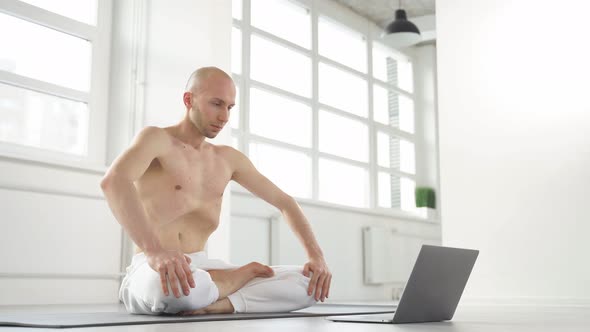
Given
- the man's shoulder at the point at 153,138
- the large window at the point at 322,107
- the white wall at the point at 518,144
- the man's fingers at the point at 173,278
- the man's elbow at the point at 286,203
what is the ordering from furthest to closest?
the large window at the point at 322,107 < the white wall at the point at 518,144 < the man's elbow at the point at 286,203 < the man's shoulder at the point at 153,138 < the man's fingers at the point at 173,278

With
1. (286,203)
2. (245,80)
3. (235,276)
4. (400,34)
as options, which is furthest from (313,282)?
(400,34)

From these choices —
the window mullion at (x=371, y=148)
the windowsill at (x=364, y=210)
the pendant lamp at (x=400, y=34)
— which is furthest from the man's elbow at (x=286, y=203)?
the window mullion at (x=371, y=148)

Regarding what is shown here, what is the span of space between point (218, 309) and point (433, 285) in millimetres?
858

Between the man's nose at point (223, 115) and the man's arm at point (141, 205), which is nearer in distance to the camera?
the man's arm at point (141, 205)

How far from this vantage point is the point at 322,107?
22.3 feet

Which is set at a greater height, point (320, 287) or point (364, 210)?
point (364, 210)

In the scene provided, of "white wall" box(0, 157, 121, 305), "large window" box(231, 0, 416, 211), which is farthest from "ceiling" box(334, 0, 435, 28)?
"white wall" box(0, 157, 121, 305)

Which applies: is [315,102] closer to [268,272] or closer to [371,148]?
[371,148]

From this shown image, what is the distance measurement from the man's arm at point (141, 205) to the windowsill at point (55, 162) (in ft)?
4.91

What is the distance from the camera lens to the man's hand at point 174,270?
6.84 ft

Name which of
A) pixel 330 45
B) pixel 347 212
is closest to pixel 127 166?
pixel 347 212

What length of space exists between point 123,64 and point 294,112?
2054 millimetres

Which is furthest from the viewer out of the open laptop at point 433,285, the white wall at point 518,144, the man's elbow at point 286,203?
the white wall at point 518,144

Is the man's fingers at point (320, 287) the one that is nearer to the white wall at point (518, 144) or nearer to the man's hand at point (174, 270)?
the man's hand at point (174, 270)
